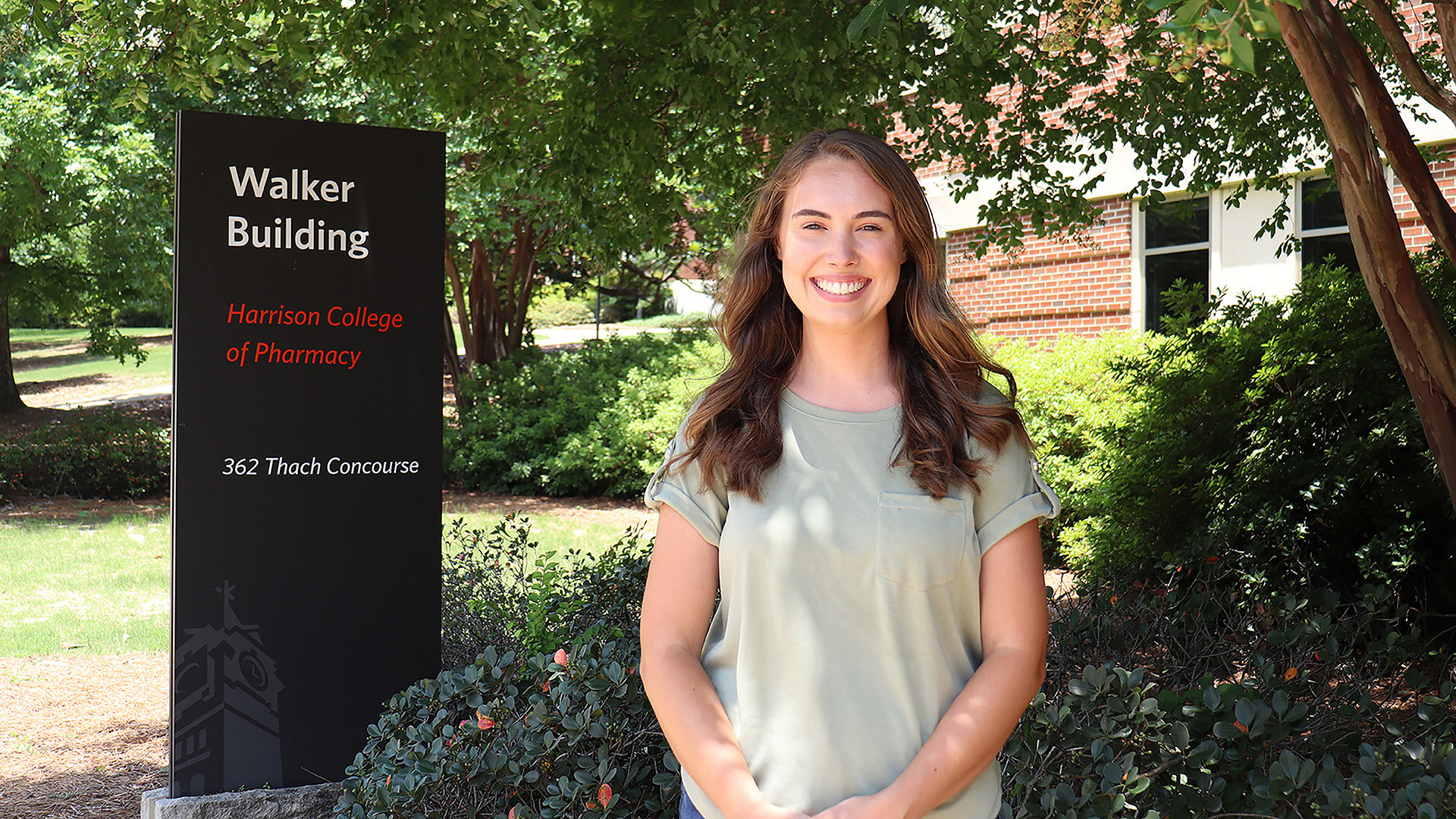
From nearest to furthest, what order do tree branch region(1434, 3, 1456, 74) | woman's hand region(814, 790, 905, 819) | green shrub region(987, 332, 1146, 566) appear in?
woman's hand region(814, 790, 905, 819) < tree branch region(1434, 3, 1456, 74) < green shrub region(987, 332, 1146, 566)

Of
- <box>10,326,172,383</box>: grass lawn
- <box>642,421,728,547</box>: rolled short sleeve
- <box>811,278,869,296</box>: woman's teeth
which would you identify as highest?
<box>811,278,869,296</box>: woman's teeth

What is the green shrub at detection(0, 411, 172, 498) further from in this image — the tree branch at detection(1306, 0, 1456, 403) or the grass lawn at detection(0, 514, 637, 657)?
the tree branch at detection(1306, 0, 1456, 403)

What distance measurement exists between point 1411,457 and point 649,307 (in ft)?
122

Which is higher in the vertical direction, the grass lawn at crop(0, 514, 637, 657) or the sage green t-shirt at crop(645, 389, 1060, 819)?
the sage green t-shirt at crop(645, 389, 1060, 819)

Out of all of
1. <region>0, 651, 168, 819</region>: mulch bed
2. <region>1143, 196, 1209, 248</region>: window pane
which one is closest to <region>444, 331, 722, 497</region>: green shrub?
<region>1143, 196, 1209, 248</region>: window pane

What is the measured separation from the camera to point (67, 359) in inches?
1292

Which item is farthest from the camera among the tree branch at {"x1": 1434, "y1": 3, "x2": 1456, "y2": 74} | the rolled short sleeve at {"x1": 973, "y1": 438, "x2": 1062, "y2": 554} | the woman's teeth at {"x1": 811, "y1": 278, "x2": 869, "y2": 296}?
the tree branch at {"x1": 1434, "y1": 3, "x2": 1456, "y2": 74}

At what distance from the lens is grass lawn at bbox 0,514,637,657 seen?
7430 mm

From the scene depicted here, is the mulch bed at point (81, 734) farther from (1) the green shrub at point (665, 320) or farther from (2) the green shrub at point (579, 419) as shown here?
(1) the green shrub at point (665, 320)

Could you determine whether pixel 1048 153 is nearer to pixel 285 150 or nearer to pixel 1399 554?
pixel 1399 554

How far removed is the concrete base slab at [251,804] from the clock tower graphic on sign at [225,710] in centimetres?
6

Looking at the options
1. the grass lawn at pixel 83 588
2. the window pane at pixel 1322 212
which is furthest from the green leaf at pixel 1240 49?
the window pane at pixel 1322 212

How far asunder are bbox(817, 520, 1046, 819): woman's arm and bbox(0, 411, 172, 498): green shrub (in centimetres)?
1413

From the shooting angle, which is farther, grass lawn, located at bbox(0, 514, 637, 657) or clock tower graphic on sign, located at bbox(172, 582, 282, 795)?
grass lawn, located at bbox(0, 514, 637, 657)
